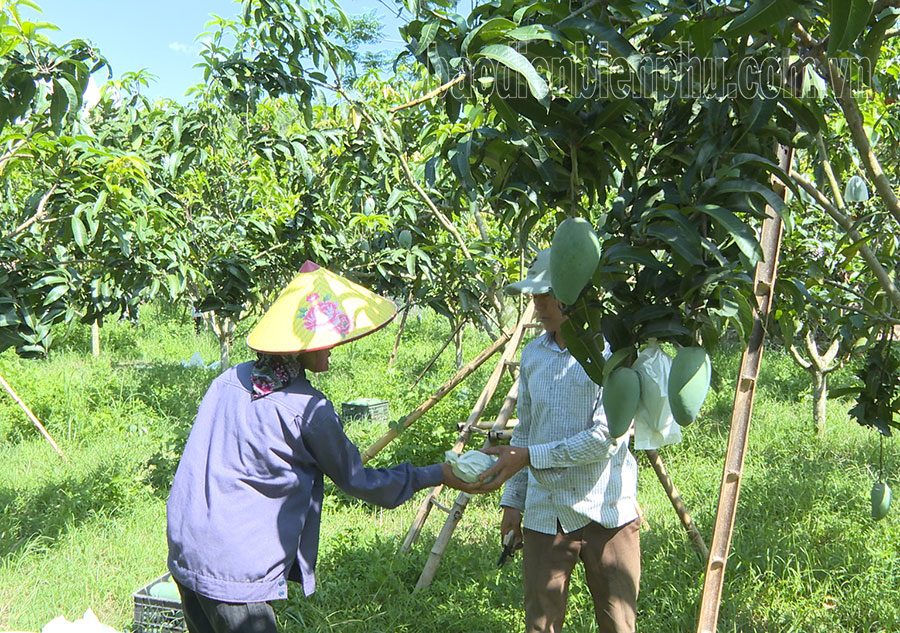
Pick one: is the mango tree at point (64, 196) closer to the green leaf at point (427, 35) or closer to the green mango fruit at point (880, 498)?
the green leaf at point (427, 35)

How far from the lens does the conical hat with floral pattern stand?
161 centimetres

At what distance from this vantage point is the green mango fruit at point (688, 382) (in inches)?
37.9

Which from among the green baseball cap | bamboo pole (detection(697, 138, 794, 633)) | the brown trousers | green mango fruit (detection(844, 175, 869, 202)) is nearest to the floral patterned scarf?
the green baseball cap

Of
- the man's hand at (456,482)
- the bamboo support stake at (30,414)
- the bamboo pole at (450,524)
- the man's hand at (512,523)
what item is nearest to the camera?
the man's hand at (456,482)

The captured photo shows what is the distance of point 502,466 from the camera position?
1.87 meters

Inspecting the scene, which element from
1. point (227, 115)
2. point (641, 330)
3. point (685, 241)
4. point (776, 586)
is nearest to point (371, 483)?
point (641, 330)

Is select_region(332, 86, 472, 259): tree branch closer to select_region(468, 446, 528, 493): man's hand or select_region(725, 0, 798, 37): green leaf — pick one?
select_region(468, 446, 528, 493): man's hand

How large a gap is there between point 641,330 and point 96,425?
5.21 meters

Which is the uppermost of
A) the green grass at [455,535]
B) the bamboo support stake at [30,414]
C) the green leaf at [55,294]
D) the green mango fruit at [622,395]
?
the green mango fruit at [622,395]

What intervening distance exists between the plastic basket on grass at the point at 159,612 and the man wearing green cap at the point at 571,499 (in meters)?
1.18

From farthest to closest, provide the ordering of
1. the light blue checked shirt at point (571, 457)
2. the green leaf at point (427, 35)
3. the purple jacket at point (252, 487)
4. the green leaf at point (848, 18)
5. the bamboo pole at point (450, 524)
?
the bamboo pole at point (450, 524), the light blue checked shirt at point (571, 457), the purple jacket at point (252, 487), the green leaf at point (427, 35), the green leaf at point (848, 18)

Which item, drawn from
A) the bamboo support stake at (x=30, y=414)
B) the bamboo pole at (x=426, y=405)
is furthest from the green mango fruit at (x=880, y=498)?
the bamboo support stake at (x=30, y=414)

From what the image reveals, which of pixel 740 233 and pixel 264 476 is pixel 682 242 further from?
pixel 264 476

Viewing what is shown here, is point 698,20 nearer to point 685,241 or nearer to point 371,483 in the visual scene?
point 685,241
